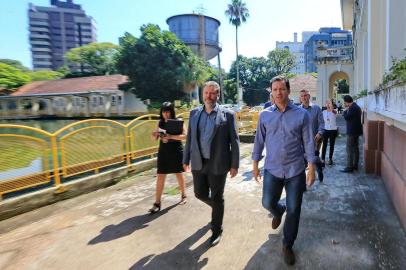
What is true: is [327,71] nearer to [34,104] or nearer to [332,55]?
[332,55]

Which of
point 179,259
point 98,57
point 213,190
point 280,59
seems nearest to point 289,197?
point 213,190

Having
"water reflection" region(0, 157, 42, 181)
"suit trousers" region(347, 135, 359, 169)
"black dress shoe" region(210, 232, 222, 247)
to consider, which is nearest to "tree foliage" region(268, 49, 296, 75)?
"suit trousers" region(347, 135, 359, 169)

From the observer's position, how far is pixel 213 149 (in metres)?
3.57

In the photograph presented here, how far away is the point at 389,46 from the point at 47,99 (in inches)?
1773

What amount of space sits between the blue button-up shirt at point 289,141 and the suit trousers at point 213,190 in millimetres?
673

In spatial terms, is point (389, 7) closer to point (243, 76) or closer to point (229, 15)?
point (229, 15)

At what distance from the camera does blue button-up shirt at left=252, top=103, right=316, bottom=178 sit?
3045 millimetres

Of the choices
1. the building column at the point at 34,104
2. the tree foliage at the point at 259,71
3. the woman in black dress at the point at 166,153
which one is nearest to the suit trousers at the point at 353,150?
the woman in black dress at the point at 166,153

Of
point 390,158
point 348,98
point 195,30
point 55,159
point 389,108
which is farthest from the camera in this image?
point 195,30

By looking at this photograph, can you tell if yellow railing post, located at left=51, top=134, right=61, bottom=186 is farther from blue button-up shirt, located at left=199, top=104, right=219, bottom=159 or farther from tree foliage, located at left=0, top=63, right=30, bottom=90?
tree foliage, located at left=0, top=63, right=30, bottom=90

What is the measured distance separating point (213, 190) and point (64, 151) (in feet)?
11.7

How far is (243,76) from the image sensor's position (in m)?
61.9

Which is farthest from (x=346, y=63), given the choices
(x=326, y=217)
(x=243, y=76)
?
(x=243, y=76)

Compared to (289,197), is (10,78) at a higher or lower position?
higher
